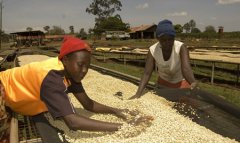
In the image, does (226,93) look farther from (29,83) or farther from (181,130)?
(29,83)

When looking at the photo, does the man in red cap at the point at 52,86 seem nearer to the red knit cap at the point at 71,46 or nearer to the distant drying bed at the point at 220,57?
the red knit cap at the point at 71,46

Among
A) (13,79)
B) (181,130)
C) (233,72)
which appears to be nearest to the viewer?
(13,79)

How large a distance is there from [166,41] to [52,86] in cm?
204

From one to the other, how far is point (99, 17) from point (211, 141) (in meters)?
74.5

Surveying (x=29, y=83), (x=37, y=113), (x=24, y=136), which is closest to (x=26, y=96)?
(x=29, y=83)

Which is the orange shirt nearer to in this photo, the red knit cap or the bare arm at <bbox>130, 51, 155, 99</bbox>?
the red knit cap

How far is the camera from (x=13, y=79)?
8.90ft

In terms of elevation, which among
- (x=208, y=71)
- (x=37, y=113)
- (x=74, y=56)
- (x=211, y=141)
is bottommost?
(x=208, y=71)

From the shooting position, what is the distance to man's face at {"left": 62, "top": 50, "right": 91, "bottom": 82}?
255cm

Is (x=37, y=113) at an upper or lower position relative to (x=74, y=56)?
lower

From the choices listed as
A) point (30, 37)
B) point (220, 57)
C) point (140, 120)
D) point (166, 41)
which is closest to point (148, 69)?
point (166, 41)

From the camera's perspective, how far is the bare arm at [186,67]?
4086 millimetres

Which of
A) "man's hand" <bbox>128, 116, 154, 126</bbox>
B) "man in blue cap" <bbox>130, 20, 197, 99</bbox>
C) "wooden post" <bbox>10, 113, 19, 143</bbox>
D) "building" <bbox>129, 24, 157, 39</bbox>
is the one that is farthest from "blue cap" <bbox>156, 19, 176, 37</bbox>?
"building" <bbox>129, 24, 157, 39</bbox>

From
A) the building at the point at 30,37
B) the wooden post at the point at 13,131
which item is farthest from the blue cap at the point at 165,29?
the building at the point at 30,37
